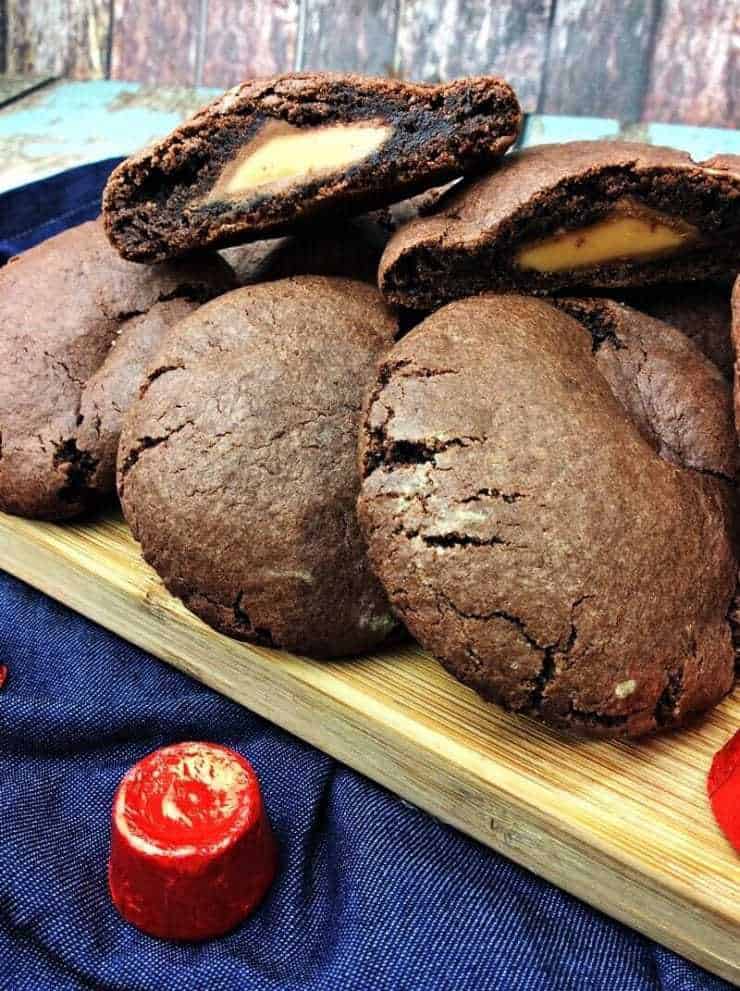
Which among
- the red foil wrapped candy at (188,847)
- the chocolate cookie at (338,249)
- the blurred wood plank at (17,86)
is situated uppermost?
the chocolate cookie at (338,249)

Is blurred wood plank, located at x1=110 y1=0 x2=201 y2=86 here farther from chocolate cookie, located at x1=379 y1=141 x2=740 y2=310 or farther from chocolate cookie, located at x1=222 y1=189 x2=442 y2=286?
chocolate cookie, located at x1=379 y1=141 x2=740 y2=310

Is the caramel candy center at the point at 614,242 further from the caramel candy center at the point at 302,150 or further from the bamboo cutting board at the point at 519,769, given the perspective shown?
A: the bamboo cutting board at the point at 519,769

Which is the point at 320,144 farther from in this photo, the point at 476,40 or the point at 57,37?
the point at 57,37

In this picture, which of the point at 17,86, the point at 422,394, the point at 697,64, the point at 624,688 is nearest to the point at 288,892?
the point at 624,688

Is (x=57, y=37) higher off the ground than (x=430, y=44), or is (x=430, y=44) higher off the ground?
(x=430, y=44)

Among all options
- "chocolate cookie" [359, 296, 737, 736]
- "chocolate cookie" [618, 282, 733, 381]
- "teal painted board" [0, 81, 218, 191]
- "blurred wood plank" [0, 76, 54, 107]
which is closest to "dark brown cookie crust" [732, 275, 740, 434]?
"chocolate cookie" [359, 296, 737, 736]

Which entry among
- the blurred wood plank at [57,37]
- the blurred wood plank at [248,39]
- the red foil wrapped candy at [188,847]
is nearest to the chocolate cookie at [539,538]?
the red foil wrapped candy at [188,847]
